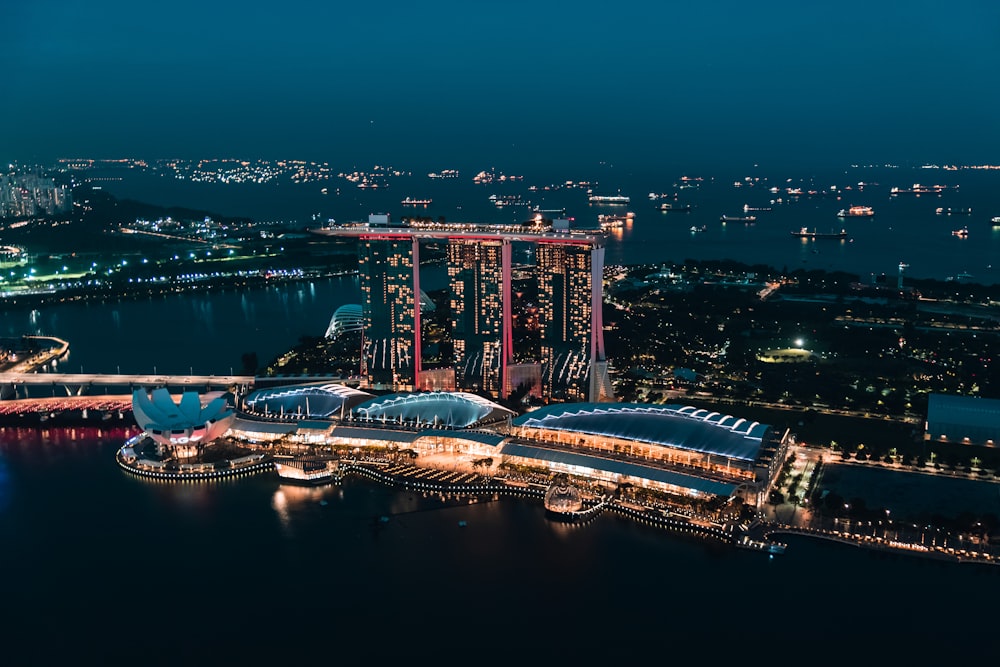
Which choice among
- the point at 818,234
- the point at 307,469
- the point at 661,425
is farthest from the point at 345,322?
the point at 818,234

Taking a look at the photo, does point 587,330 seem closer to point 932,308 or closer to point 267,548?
point 267,548

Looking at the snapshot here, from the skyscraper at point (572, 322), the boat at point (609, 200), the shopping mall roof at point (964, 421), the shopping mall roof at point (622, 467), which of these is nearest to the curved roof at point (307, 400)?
the shopping mall roof at point (622, 467)

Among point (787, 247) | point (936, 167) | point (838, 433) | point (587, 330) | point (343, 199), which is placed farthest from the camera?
point (936, 167)

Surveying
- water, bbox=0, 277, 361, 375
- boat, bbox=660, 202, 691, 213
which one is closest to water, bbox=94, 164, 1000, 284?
boat, bbox=660, 202, 691, 213

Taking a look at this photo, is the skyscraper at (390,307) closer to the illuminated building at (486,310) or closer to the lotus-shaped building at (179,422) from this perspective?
the illuminated building at (486,310)

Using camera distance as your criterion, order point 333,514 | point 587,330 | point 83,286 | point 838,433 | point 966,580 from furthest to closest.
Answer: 1. point 83,286
2. point 587,330
3. point 838,433
4. point 333,514
5. point 966,580

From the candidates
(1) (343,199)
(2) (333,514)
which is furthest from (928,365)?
(1) (343,199)

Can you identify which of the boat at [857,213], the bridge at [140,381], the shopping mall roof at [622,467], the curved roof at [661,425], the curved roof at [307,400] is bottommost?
the bridge at [140,381]
